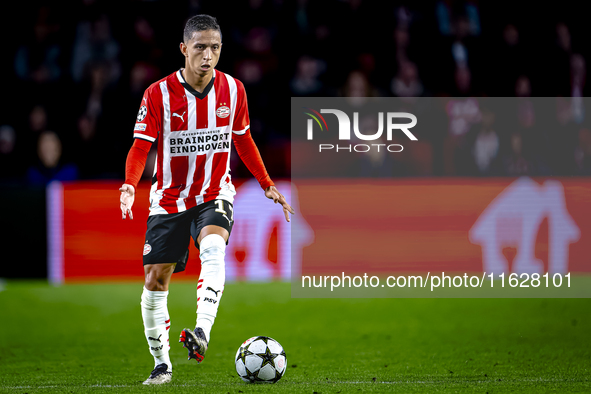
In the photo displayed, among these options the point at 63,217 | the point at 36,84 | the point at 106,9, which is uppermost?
the point at 106,9

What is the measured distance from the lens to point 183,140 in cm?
519

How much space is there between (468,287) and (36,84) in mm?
6921

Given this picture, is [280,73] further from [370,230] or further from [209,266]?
[209,266]

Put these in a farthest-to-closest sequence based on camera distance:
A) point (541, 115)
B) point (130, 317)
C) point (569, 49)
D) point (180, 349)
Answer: point (569, 49), point (541, 115), point (130, 317), point (180, 349)

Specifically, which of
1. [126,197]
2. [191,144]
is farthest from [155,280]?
[191,144]

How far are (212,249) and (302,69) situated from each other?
6943 mm

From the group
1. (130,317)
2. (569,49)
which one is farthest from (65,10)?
(569,49)

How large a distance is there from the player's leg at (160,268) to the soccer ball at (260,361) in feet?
1.93

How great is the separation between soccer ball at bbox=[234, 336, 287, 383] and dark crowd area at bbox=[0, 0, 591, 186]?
5.24m

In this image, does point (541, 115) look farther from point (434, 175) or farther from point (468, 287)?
point (468, 287)

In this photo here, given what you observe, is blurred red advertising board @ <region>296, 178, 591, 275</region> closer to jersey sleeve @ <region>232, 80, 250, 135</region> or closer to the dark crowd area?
the dark crowd area

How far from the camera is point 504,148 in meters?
10.2

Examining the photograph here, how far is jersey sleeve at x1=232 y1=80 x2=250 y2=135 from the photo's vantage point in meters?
5.43

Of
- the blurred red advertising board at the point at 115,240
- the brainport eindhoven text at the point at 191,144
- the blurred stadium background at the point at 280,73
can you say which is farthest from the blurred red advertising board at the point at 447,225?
the brainport eindhoven text at the point at 191,144
